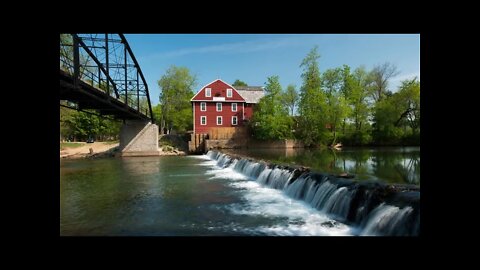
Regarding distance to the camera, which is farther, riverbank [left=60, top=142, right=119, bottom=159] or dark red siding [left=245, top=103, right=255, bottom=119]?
dark red siding [left=245, top=103, right=255, bottom=119]

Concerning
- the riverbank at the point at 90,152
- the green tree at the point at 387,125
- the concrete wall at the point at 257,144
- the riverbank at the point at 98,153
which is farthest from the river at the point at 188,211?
the green tree at the point at 387,125

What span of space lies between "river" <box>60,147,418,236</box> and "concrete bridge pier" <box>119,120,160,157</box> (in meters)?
18.2

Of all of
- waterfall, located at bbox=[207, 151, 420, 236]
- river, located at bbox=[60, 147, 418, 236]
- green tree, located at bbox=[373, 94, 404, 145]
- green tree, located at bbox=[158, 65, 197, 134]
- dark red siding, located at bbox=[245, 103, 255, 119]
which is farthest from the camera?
green tree, located at bbox=[158, 65, 197, 134]

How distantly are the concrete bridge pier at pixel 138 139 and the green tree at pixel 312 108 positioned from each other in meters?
18.8

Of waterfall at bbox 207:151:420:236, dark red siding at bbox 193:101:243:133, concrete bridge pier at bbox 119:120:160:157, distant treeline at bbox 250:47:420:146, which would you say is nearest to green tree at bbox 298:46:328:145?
distant treeline at bbox 250:47:420:146

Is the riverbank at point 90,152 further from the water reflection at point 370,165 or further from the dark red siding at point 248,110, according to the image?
the water reflection at point 370,165

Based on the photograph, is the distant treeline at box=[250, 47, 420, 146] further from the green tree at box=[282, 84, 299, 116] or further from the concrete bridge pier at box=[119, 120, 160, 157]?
the concrete bridge pier at box=[119, 120, 160, 157]

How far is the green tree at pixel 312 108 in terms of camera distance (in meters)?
39.2

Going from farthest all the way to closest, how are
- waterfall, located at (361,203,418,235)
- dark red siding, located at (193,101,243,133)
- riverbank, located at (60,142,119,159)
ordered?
1. dark red siding, located at (193,101,243,133)
2. riverbank, located at (60,142,119,159)
3. waterfall, located at (361,203,418,235)

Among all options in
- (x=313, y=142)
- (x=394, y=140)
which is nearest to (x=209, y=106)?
(x=313, y=142)

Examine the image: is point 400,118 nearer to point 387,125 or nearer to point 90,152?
point 387,125

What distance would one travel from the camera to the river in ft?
23.6
